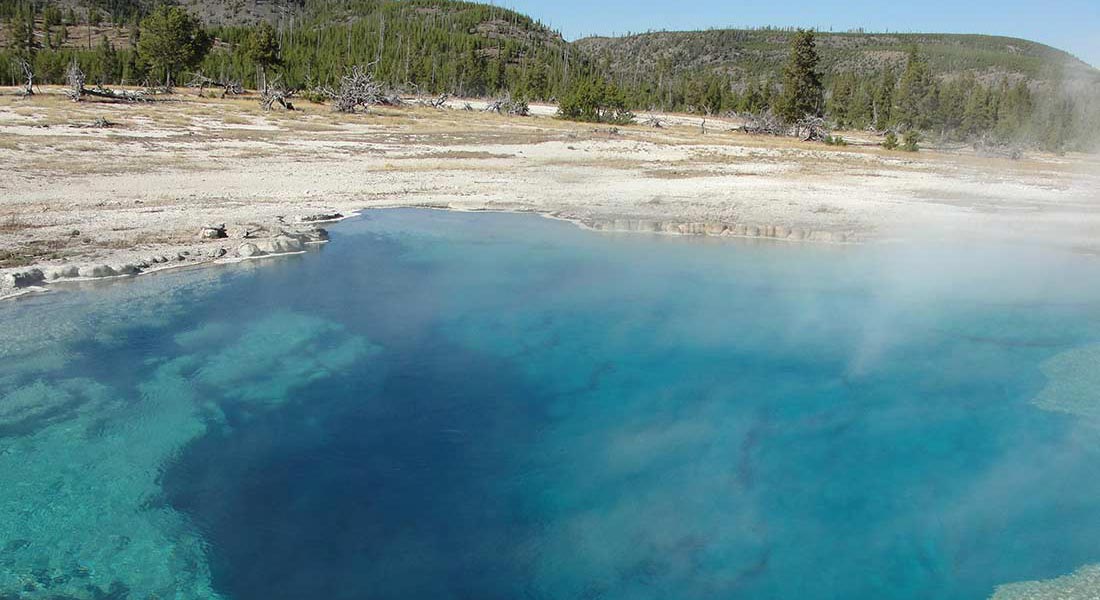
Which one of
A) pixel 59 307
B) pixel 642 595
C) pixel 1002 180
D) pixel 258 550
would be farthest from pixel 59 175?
pixel 1002 180

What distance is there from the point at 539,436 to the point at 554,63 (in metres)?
88.0

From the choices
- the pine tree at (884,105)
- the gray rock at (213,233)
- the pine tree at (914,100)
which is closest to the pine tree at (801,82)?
the pine tree at (884,105)

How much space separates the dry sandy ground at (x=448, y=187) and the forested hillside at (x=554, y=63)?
21.2m

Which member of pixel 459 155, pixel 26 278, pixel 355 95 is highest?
pixel 355 95

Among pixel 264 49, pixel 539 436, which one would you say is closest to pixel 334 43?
pixel 264 49

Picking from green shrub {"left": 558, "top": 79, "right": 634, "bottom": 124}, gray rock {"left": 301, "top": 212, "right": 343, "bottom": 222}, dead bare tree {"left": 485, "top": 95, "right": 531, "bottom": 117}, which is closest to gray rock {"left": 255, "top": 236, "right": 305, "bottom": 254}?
gray rock {"left": 301, "top": 212, "right": 343, "bottom": 222}

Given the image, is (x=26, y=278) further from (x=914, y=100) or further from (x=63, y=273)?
(x=914, y=100)

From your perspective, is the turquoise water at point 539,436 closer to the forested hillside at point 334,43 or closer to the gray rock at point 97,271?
the gray rock at point 97,271

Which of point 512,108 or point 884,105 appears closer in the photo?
point 512,108

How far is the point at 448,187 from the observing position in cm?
1653

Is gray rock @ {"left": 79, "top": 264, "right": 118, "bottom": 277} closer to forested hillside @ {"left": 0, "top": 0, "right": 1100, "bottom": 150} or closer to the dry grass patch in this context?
the dry grass patch

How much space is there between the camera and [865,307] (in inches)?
379

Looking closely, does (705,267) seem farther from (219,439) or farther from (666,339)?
(219,439)

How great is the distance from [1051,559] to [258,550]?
463 cm
